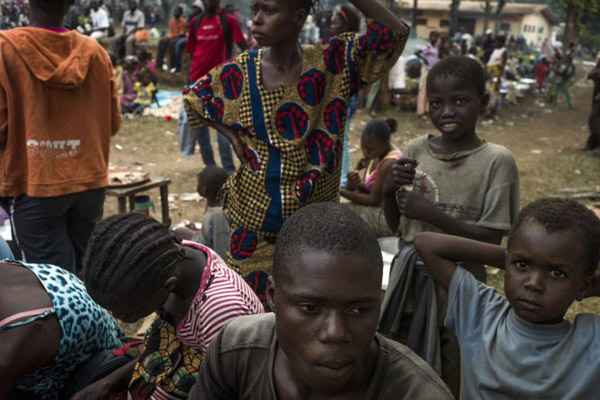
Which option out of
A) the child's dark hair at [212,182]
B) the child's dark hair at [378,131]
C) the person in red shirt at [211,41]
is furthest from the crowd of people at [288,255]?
the person in red shirt at [211,41]

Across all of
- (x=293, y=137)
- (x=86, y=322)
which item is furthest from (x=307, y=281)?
(x=293, y=137)

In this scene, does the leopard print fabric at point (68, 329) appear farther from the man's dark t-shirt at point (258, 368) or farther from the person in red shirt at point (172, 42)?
the person in red shirt at point (172, 42)

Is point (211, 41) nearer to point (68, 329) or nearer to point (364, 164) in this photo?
point (364, 164)

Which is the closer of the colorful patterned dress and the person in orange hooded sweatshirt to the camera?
the colorful patterned dress

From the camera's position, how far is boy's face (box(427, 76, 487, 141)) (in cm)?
218

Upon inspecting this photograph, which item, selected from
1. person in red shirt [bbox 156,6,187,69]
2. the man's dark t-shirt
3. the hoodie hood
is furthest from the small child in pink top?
person in red shirt [bbox 156,6,187,69]

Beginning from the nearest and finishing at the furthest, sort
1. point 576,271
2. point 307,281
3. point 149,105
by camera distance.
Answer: point 307,281 < point 576,271 < point 149,105

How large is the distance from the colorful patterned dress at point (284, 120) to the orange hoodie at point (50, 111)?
768 millimetres

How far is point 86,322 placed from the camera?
199 centimetres

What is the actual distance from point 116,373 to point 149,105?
971 centimetres

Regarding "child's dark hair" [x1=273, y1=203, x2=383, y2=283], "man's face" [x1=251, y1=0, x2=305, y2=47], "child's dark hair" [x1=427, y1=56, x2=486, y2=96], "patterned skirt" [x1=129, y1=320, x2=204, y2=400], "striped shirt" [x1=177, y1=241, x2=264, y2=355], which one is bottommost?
"patterned skirt" [x1=129, y1=320, x2=204, y2=400]

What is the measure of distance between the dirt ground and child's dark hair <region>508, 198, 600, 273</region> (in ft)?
7.52

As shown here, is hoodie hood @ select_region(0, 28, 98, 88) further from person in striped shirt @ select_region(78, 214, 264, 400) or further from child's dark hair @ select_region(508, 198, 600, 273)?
child's dark hair @ select_region(508, 198, 600, 273)

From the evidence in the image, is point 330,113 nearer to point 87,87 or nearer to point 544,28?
point 87,87
